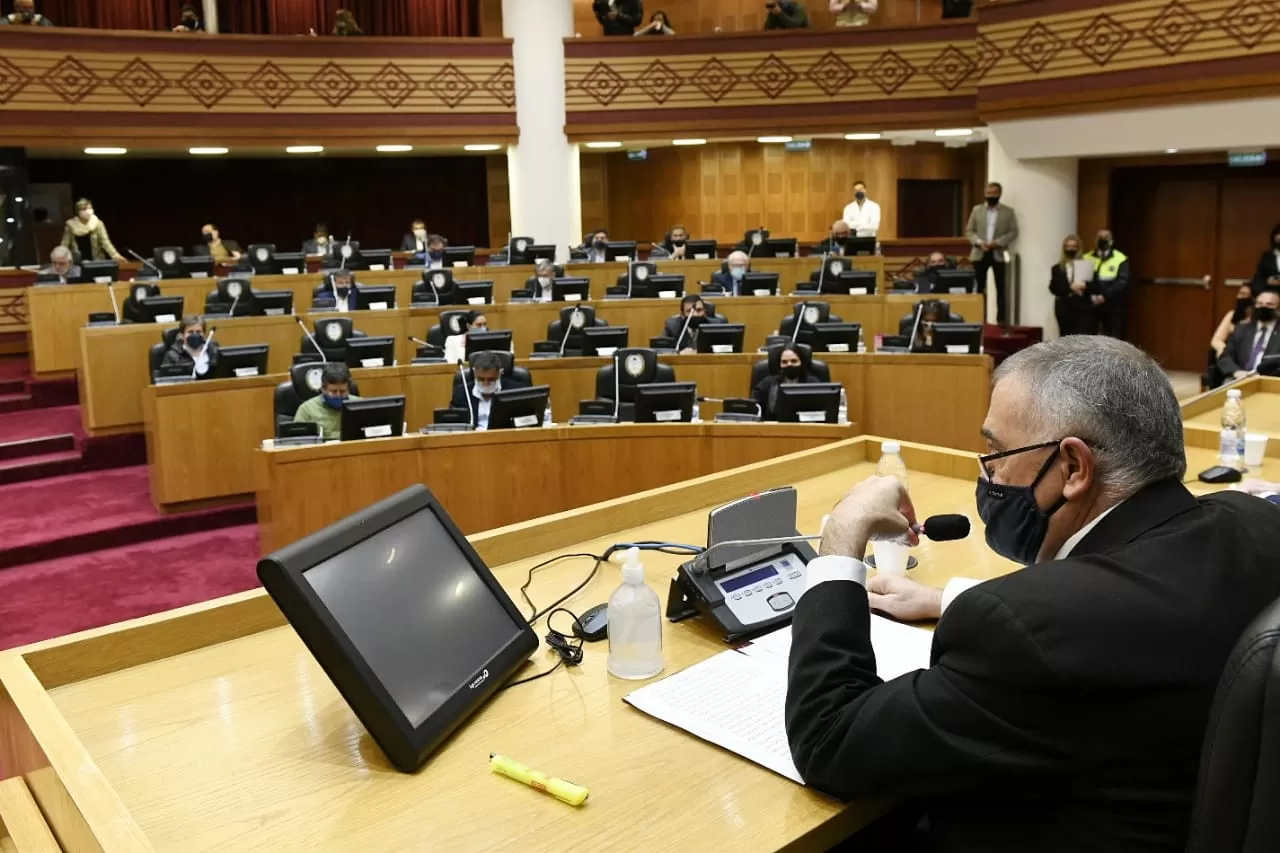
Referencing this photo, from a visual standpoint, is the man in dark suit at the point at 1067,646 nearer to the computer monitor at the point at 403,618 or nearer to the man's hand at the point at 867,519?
the man's hand at the point at 867,519

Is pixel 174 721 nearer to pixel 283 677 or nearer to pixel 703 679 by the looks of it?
pixel 283 677

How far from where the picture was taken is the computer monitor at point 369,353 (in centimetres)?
769

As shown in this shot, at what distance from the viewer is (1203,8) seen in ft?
31.8

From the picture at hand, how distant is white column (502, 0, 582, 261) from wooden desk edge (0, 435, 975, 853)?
37.1ft

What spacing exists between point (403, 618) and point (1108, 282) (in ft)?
34.6

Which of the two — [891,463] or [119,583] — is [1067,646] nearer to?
[891,463]

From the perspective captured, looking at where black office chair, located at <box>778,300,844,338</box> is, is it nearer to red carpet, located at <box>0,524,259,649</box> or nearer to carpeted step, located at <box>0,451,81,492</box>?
red carpet, located at <box>0,524,259,649</box>

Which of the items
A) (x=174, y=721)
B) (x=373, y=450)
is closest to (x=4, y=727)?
(x=174, y=721)

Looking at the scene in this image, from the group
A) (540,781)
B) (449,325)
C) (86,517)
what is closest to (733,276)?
(449,325)

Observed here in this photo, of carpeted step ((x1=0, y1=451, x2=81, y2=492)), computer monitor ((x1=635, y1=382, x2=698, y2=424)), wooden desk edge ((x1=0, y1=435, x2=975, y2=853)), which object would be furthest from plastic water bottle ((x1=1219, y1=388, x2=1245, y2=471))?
carpeted step ((x1=0, y1=451, x2=81, y2=492))

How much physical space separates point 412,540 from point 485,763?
430mm

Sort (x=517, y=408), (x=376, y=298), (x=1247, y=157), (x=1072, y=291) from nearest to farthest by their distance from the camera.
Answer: (x=517, y=408)
(x=376, y=298)
(x=1247, y=157)
(x=1072, y=291)

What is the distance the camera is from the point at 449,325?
8.81m

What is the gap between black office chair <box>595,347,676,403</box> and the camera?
7.23 meters
